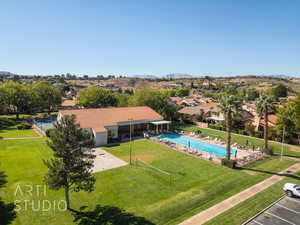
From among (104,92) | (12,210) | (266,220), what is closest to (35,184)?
(12,210)

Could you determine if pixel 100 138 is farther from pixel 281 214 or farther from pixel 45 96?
pixel 45 96

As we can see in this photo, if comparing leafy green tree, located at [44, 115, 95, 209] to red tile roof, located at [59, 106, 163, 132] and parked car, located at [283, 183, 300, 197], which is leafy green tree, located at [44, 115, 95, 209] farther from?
red tile roof, located at [59, 106, 163, 132]

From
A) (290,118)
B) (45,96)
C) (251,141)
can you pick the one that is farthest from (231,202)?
(45,96)

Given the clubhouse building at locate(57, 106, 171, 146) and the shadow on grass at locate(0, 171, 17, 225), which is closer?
the shadow on grass at locate(0, 171, 17, 225)

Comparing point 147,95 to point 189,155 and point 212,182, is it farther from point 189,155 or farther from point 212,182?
point 212,182

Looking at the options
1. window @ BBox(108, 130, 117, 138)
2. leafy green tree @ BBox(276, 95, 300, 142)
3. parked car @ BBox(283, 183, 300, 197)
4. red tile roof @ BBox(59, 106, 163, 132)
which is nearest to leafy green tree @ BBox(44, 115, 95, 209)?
parked car @ BBox(283, 183, 300, 197)

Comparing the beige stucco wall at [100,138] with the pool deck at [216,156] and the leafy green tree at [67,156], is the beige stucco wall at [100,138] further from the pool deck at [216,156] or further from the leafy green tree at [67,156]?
the leafy green tree at [67,156]
